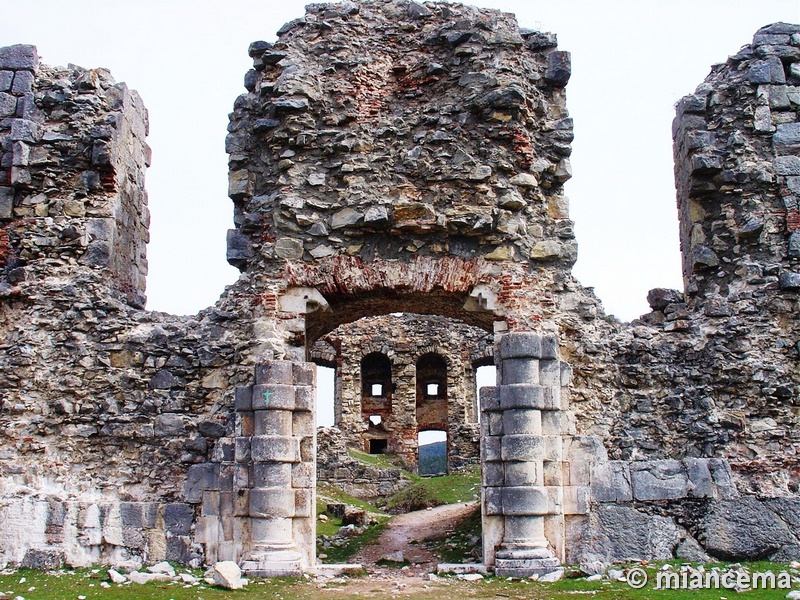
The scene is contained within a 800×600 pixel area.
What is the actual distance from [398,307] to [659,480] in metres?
3.62

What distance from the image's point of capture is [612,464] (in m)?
9.67

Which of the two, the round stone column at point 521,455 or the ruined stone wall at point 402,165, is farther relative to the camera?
the ruined stone wall at point 402,165

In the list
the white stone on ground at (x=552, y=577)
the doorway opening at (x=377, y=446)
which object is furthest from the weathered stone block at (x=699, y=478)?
the doorway opening at (x=377, y=446)

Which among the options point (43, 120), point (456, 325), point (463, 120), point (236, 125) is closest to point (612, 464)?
point (463, 120)

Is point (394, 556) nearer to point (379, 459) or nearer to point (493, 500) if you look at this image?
point (493, 500)

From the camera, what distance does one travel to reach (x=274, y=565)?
8.91m

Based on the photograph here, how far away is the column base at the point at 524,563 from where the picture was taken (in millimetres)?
8930

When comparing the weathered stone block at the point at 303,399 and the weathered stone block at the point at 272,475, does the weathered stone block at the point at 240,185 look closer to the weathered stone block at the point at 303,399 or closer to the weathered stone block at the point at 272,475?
the weathered stone block at the point at 303,399

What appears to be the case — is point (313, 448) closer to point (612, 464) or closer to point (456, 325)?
point (612, 464)

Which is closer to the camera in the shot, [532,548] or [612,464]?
[532,548]

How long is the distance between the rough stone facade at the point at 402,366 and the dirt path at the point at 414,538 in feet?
17.8

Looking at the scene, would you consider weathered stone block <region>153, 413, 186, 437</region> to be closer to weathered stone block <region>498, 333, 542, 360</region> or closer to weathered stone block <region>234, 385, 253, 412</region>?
weathered stone block <region>234, 385, 253, 412</region>

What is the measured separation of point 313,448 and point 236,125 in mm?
4089

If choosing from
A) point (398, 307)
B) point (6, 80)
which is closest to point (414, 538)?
point (398, 307)
